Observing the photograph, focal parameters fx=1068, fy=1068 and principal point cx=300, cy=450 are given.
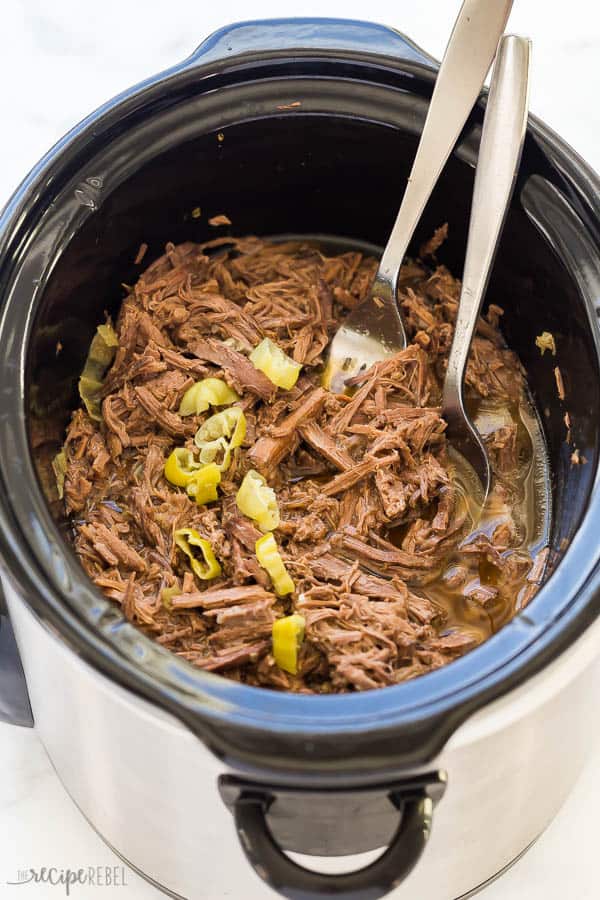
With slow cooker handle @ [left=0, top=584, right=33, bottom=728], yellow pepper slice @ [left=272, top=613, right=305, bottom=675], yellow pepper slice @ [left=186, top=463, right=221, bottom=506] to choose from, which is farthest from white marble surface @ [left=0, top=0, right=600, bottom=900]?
yellow pepper slice @ [left=272, top=613, right=305, bottom=675]

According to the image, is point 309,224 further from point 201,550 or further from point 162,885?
point 162,885

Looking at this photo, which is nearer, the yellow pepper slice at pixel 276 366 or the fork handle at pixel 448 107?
the fork handle at pixel 448 107

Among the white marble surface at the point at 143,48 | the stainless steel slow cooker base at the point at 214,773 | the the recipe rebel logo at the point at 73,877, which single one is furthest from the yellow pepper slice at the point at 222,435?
the white marble surface at the point at 143,48

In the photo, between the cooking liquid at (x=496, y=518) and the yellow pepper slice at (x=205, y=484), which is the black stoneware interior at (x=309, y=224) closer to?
the cooking liquid at (x=496, y=518)

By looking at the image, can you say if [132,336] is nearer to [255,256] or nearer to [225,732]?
[255,256]

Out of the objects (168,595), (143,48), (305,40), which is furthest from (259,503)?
(143,48)

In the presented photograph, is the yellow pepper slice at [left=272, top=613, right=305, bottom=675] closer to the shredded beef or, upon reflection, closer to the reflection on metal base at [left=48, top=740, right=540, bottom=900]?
the shredded beef

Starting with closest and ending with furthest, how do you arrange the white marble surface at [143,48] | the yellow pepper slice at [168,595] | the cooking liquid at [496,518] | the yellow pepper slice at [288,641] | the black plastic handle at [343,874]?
the black plastic handle at [343,874], the yellow pepper slice at [288,641], the yellow pepper slice at [168,595], the cooking liquid at [496,518], the white marble surface at [143,48]
